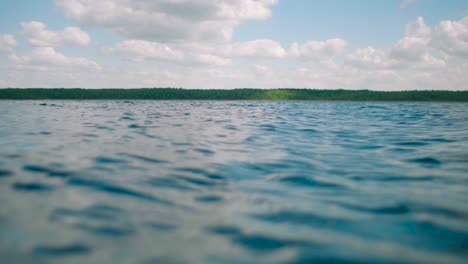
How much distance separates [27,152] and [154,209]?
3931 mm

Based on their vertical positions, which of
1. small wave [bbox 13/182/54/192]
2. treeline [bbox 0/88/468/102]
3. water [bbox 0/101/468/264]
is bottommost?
water [bbox 0/101/468/264]

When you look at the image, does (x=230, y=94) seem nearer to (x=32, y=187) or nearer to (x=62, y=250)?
(x=32, y=187)

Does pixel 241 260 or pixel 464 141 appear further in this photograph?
pixel 464 141

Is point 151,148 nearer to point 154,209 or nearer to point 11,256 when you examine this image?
point 154,209

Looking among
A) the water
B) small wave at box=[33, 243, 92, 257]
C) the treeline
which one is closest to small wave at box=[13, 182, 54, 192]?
the water

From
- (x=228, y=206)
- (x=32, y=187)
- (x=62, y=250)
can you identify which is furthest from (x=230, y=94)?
(x=62, y=250)

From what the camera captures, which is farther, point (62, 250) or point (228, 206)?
point (228, 206)

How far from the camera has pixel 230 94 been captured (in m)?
54.7

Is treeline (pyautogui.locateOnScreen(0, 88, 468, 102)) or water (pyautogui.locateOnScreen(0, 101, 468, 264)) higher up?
treeline (pyautogui.locateOnScreen(0, 88, 468, 102))

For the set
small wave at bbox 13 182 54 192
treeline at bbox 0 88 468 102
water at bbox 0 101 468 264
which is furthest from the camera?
treeline at bbox 0 88 468 102

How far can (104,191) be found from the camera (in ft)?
11.6

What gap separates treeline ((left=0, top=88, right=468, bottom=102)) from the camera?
4634 centimetres

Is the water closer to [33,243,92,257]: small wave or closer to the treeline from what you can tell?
[33,243,92,257]: small wave

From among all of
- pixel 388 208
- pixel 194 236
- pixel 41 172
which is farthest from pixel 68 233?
pixel 388 208
